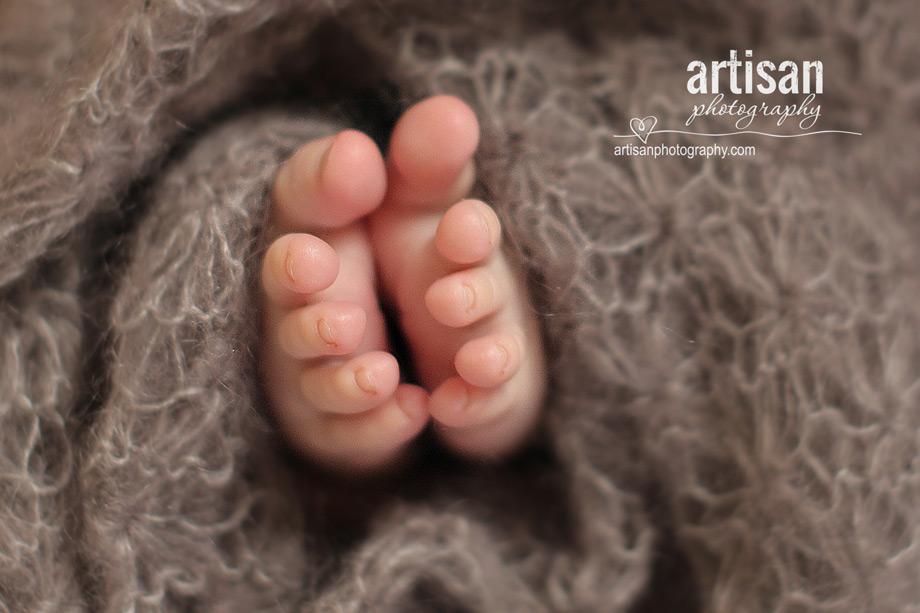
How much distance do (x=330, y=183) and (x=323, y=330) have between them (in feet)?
0.33

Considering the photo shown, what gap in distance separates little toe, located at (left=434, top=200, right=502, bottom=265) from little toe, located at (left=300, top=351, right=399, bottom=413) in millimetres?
85

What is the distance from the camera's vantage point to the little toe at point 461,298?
44 centimetres

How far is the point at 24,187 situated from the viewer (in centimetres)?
47

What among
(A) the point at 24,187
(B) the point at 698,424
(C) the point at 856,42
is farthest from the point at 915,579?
(A) the point at 24,187

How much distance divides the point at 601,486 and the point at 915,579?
9.3 inches

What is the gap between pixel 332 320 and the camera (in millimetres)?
431

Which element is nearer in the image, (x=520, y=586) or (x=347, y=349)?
(x=347, y=349)

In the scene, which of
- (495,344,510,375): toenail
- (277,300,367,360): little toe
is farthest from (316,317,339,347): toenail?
(495,344,510,375): toenail

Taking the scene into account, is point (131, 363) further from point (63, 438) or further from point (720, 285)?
point (720, 285)

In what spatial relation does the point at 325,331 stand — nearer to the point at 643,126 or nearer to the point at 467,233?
the point at 467,233

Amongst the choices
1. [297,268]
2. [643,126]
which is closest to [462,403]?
[297,268]

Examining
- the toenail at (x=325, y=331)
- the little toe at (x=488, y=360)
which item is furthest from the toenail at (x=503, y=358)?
the toenail at (x=325, y=331)

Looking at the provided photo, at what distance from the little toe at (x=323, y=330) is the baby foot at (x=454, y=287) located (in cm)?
5

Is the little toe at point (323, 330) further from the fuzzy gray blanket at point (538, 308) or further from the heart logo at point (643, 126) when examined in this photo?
the heart logo at point (643, 126)
